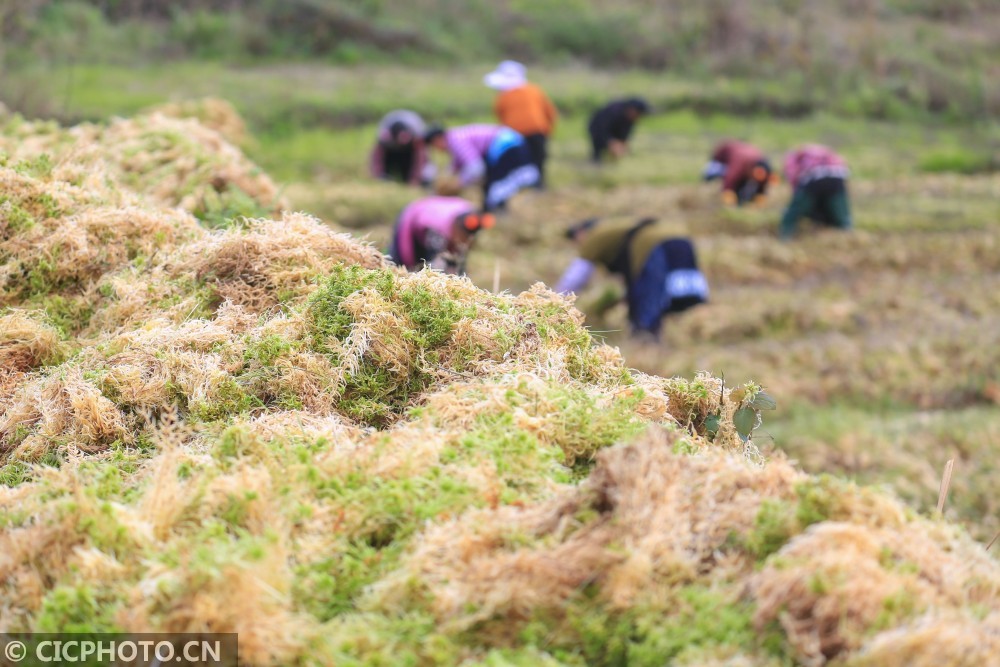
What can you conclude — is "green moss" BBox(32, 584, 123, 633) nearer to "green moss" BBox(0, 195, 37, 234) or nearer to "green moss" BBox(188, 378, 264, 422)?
"green moss" BBox(188, 378, 264, 422)

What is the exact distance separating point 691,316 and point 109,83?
12.6 meters

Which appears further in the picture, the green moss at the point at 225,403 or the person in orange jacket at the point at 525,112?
the person in orange jacket at the point at 525,112

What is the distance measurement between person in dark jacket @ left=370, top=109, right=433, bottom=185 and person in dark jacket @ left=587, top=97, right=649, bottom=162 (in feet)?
12.4

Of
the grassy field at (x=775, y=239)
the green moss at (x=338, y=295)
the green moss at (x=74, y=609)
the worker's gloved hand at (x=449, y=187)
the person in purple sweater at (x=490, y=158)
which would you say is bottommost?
the grassy field at (x=775, y=239)

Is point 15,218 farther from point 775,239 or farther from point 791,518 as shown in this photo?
point 775,239

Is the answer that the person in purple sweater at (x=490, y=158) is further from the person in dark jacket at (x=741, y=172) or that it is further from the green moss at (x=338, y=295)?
the green moss at (x=338, y=295)

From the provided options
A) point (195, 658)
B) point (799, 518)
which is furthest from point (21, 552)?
point (799, 518)

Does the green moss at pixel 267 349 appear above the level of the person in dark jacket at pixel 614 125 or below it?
above

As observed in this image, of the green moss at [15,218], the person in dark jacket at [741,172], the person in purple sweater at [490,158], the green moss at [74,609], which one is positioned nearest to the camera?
the green moss at [74,609]

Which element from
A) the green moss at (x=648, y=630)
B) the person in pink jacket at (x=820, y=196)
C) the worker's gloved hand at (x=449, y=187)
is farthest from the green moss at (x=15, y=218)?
the person in pink jacket at (x=820, y=196)

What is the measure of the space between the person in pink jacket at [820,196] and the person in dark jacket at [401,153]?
217 inches

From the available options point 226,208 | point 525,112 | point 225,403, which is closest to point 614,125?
→ point 525,112

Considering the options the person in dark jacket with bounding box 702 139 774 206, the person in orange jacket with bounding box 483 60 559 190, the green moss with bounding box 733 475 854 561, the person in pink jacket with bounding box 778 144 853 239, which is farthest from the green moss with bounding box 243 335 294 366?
the person in dark jacket with bounding box 702 139 774 206

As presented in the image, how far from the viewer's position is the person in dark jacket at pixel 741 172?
16.1 meters
